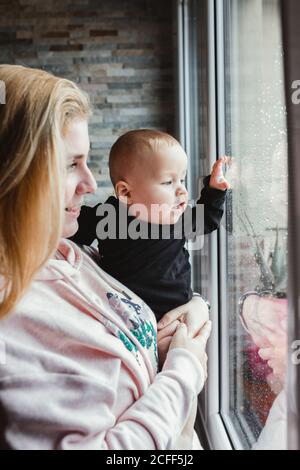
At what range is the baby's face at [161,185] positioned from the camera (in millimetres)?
1270

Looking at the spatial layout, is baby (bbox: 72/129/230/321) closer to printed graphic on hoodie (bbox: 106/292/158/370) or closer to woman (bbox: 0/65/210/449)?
printed graphic on hoodie (bbox: 106/292/158/370)

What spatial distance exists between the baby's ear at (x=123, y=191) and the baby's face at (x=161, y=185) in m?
0.02

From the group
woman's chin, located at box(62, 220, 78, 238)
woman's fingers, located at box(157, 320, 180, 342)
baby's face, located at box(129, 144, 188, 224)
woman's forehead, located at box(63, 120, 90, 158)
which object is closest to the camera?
woman's forehead, located at box(63, 120, 90, 158)

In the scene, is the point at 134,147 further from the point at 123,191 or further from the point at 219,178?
the point at 219,178

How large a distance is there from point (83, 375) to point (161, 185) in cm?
60

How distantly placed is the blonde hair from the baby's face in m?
0.42

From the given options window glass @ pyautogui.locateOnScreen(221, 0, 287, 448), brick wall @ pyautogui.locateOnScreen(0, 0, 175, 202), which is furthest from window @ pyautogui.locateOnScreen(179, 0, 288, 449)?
brick wall @ pyautogui.locateOnScreen(0, 0, 175, 202)

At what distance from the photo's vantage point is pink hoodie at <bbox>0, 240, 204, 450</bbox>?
764 mm

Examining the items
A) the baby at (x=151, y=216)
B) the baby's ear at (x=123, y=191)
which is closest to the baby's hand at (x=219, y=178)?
the baby at (x=151, y=216)

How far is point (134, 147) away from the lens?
1301 mm

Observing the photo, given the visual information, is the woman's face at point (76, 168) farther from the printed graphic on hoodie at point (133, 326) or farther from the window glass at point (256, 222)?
the window glass at point (256, 222)

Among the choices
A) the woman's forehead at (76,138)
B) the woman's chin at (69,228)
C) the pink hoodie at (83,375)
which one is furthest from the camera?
the woman's chin at (69,228)
